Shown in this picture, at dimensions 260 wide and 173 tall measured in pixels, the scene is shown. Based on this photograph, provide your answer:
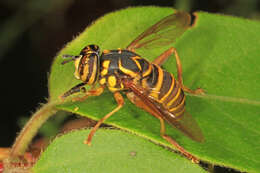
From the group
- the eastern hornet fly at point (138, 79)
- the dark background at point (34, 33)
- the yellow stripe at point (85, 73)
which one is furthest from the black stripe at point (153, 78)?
the dark background at point (34, 33)

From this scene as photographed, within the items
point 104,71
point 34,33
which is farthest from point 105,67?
point 34,33

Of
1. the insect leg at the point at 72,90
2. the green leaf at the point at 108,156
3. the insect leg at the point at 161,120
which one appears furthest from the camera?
the insect leg at the point at 72,90

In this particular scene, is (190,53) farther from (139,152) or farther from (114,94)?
(139,152)

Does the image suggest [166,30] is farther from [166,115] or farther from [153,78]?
[166,115]

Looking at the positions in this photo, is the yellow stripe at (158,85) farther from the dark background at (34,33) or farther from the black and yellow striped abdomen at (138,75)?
the dark background at (34,33)

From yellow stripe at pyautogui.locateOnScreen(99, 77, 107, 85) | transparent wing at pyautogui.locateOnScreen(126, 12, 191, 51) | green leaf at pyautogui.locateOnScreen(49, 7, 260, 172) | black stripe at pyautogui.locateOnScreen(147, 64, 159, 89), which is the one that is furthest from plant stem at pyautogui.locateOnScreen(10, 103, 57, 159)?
transparent wing at pyautogui.locateOnScreen(126, 12, 191, 51)

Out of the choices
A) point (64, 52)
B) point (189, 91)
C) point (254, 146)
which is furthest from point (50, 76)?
point (254, 146)

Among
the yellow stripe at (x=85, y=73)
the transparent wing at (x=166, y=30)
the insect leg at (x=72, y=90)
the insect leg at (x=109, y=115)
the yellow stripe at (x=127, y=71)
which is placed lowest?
the insect leg at (x=109, y=115)
